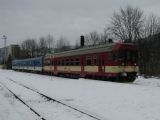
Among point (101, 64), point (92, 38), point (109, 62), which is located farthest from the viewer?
point (92, 38)

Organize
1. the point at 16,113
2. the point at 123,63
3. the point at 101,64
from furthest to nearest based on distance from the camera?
the point at 101,64 < the point at 123,63 < the point at 16,113

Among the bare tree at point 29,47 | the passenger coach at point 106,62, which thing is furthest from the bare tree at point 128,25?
the bare tree at point 29,47

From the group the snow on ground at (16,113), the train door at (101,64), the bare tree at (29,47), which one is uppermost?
the bare tree at (29,47)

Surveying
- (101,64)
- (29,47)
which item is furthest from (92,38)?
(101,64)

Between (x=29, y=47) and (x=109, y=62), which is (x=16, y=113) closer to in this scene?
(x=109, y=62)

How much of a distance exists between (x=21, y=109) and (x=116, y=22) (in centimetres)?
5432

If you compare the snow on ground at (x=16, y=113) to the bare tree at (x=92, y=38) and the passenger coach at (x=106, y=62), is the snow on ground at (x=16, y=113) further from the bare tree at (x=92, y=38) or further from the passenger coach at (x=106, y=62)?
the bare tree at (x=92, y=38)

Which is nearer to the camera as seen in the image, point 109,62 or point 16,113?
point 16,113

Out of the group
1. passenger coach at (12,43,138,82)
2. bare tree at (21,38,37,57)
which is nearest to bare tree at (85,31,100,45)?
bare tree at (21,38,37,57)

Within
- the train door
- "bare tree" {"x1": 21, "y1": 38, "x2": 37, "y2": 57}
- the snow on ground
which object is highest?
"bare tree" {"x1": 21, "y1": 38, "x2": 37, "y2": 57}

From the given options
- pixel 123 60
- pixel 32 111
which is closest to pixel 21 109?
pixel 32 111

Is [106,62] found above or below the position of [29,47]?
below

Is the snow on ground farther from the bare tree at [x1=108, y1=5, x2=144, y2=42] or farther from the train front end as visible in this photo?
the bare tree at [x1=108, y1=5, x2=144, y2=42]

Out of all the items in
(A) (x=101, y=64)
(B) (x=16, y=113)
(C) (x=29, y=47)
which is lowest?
(B) (x=16, y=113)
